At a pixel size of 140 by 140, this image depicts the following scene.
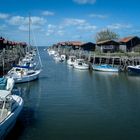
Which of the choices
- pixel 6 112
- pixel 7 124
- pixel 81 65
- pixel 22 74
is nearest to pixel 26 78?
→ pixel 22 74

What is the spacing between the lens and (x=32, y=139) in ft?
71.6

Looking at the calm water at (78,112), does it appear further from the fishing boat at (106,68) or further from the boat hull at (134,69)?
the fishing boat at (106,68)

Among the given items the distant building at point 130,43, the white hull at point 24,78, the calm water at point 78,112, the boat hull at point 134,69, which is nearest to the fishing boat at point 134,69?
the boat hull at point 134,69

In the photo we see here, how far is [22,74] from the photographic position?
157ft

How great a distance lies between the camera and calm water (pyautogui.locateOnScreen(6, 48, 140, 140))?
23.1 m

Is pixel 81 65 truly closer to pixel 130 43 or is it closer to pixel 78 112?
pixel 130 43

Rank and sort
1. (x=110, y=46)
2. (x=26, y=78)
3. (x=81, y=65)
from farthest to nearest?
(x=110, y=46) → (x=81, y=65) → (x=26, y=78)

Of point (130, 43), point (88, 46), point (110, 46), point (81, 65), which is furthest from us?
point (88, 46)

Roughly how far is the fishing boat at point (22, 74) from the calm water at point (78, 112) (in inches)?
46.9

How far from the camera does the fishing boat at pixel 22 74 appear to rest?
46.7 meters

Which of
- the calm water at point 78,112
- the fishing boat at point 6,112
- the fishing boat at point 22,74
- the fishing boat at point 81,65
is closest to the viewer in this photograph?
the fishing boat at point 6,112

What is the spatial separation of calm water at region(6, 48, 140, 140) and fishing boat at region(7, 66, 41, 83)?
3.91ft

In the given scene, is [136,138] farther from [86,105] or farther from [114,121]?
[86,105]

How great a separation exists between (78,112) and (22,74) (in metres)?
20.6
